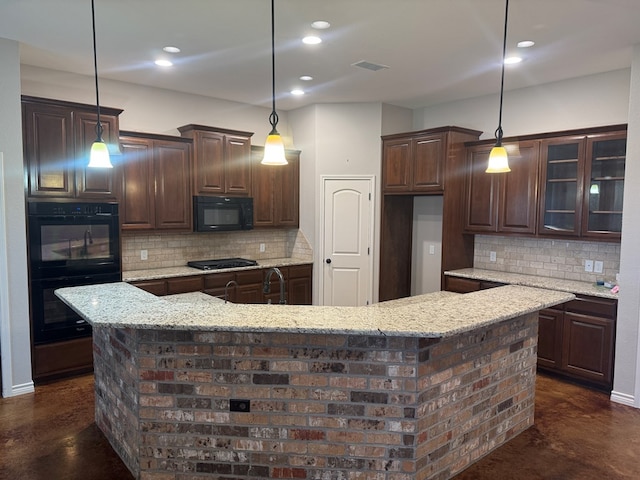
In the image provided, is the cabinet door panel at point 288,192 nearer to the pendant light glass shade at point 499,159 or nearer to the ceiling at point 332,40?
the ceiling at point 332,40

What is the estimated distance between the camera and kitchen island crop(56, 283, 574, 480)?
2.19 metres

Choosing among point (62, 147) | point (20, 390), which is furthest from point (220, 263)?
point (20, 390)

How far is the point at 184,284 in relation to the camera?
15.4 feet

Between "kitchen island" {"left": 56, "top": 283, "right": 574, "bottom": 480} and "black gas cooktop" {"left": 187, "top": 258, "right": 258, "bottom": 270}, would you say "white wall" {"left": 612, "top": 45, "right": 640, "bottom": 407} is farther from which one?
"black gas cooktop" {"left": 187, "top": 258, "right": 258, "bottom": 270}

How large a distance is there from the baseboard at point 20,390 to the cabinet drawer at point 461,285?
4.25m

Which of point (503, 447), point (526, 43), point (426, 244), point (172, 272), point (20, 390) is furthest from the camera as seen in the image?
point (426, 244)

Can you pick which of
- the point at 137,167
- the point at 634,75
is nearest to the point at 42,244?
the point at 137,167

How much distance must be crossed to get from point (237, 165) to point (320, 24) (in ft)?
8.25

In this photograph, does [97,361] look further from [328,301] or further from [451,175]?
[451,175]

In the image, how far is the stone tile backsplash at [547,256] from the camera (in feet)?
14.1

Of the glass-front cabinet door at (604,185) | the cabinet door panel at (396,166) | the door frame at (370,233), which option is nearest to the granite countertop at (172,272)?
the door frame at (370,233)

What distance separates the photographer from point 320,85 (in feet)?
15.9

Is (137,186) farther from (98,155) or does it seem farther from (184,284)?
(98,155)

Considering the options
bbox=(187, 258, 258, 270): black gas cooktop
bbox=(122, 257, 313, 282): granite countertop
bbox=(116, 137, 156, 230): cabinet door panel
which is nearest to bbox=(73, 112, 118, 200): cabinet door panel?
bbox=(116, 137, 156, 230): cabinet door panel
